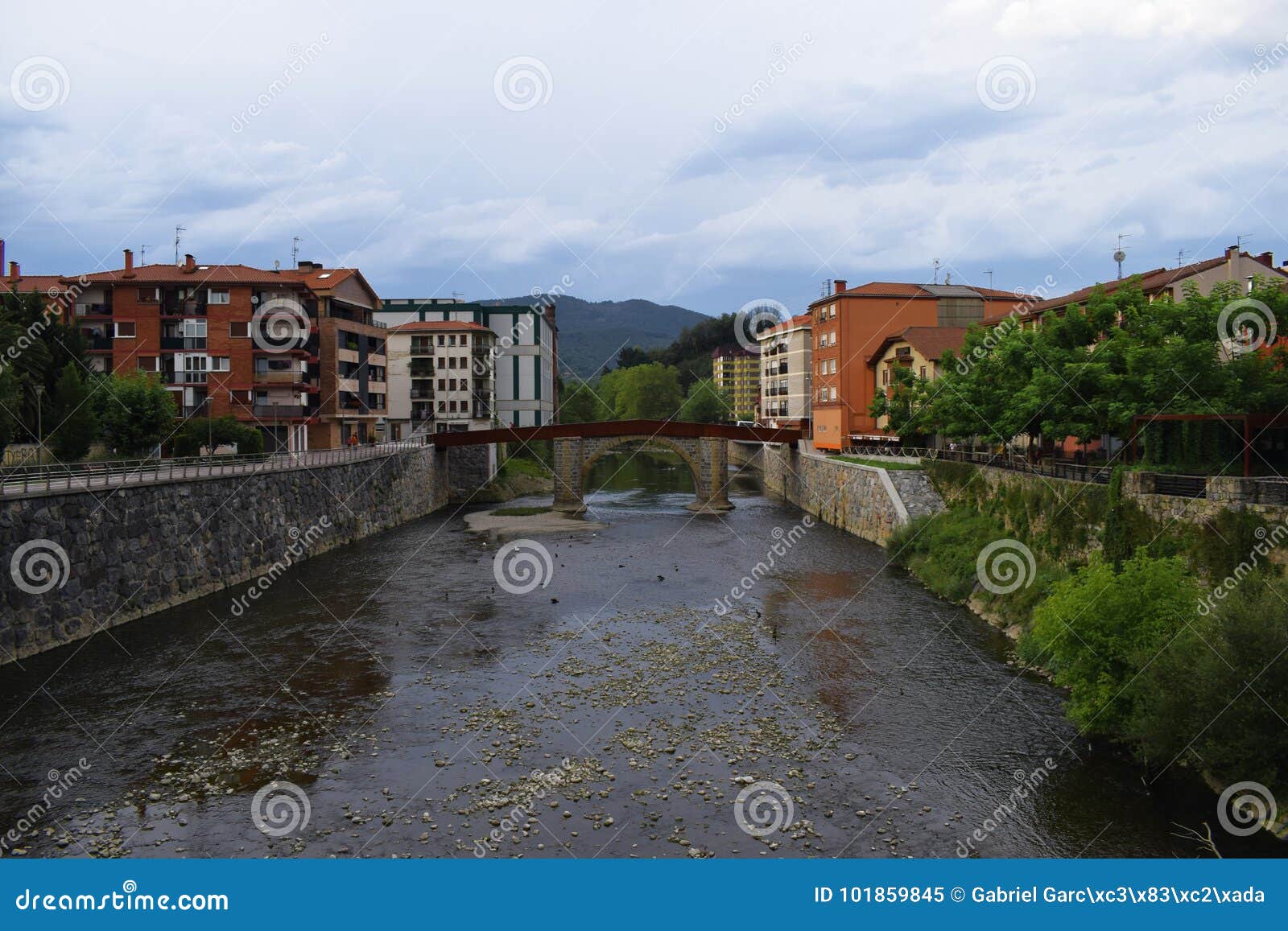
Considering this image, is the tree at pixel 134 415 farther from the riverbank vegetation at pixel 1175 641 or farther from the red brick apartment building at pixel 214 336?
the riverbank vegetation at pixel 1175 641

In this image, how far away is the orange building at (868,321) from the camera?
76.2 metres

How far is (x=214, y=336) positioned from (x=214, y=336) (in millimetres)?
52

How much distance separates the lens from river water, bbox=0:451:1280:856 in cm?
1717

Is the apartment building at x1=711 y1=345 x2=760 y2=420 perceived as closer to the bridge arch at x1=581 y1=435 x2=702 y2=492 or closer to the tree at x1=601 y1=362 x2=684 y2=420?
the tree at x1=601 y1=362 x2=684 y2=420

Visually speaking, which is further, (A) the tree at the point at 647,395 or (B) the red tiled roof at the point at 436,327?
(A) the tree at the point at 647,395

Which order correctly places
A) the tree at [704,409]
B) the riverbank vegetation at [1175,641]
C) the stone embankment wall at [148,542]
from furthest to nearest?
the tree at [704,409], the stone embankment wall at [148,542], the riverbank vegetation at [1175,641]

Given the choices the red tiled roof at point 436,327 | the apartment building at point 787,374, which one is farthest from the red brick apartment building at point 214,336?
the apartment building at point 787,374

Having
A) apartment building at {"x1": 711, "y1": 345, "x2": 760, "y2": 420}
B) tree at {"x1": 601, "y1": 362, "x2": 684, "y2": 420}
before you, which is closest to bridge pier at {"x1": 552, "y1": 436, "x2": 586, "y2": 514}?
tree at {"x1": 601, "y1": 362, "x2": 684, "y2": 420}

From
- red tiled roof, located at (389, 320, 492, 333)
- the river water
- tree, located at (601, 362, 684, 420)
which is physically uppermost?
red tiled roof, located at (389, 320, 492, 333)

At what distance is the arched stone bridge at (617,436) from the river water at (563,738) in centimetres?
3462

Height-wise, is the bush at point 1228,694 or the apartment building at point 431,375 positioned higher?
the apartment building at point 431,375

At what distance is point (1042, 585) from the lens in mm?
30156

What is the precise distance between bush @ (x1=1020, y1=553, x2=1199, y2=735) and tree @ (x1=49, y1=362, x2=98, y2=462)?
43781 millimetres

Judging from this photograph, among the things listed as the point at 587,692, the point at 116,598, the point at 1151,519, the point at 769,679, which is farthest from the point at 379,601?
the point at 1151,519
